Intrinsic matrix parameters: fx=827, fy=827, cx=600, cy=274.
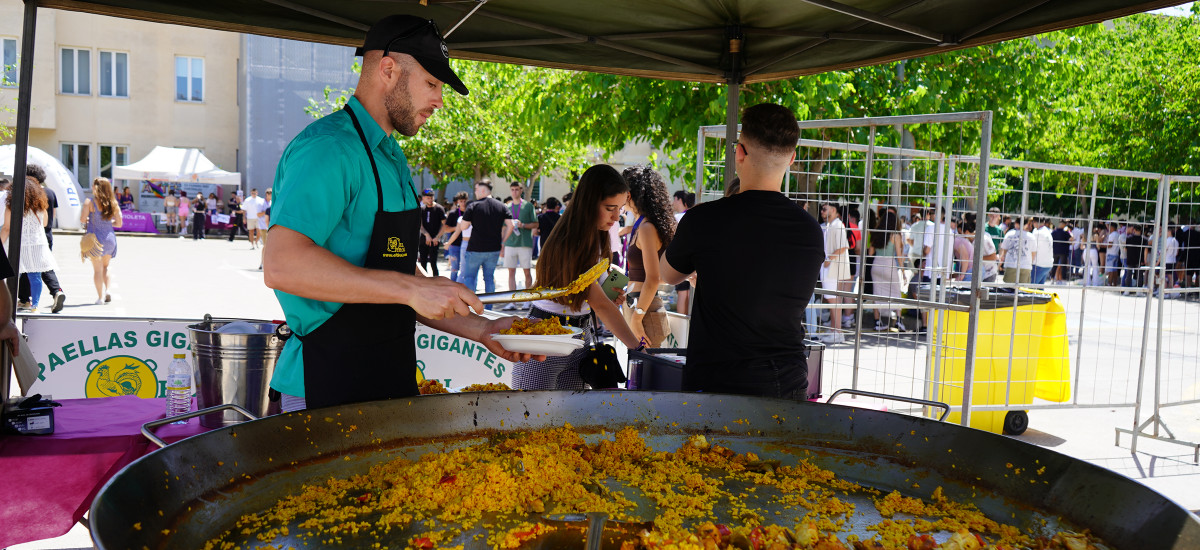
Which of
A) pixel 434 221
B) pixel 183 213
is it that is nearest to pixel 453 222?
pixel 434 221

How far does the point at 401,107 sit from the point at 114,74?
3393cm

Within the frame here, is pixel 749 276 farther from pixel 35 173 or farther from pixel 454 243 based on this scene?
pixel 454 243

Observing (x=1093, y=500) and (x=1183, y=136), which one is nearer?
(x=1093, y=500)

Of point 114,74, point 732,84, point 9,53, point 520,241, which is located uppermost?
point 9,53

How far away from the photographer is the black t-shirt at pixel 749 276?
2.61 meters

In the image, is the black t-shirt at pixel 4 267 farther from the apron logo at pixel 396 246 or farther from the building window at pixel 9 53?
the building window at pixel 9 53

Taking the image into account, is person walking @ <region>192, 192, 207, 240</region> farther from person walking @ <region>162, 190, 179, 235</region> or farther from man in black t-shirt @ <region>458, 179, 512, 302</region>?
man in black t-shirt @ <region>458, 179, 512, 302</region>

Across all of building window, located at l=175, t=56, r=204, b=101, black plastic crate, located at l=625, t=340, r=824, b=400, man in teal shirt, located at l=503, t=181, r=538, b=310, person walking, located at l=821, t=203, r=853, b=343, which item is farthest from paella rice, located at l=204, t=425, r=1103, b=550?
building window, located at l=175, t=56, r=204, b=101

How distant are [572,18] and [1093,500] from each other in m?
3.23

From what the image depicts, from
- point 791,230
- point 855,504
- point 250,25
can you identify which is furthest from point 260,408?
point 855,504

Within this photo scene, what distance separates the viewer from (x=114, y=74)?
30.5 meters

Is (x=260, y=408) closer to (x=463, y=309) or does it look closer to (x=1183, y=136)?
(x=463, y=309)

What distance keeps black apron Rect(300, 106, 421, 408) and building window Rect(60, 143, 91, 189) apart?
34.2m

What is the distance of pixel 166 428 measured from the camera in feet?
10.5
